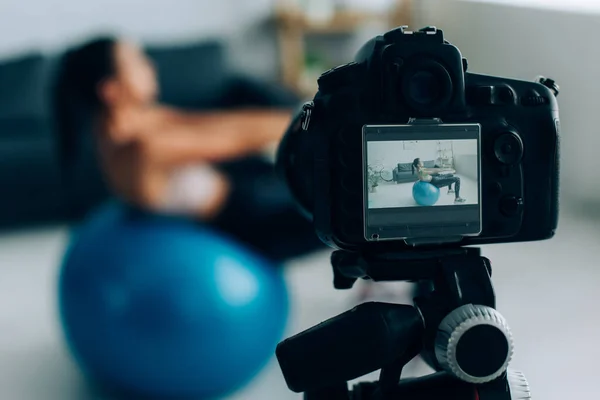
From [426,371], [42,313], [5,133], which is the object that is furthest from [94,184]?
[426,371]

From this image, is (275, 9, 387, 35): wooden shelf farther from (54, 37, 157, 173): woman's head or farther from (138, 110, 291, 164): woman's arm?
(54, 37, 157, 173): woman's head

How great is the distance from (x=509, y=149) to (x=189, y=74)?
3006 millimetres

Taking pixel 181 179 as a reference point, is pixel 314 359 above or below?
above

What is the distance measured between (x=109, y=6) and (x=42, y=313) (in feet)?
6.94

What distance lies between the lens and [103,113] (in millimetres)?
1684

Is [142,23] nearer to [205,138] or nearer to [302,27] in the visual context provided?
[302,27]

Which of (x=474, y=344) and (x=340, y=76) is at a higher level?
(x=340, y=76)

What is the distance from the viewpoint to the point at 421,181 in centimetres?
49

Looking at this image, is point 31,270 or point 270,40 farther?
point 270,40

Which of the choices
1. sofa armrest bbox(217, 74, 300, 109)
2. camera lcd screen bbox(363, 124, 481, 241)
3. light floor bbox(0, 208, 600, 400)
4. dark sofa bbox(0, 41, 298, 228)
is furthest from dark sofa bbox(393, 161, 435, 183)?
sofa armrest bbox(217, 74, 300, 109)

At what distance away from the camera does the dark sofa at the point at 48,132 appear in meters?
2.92

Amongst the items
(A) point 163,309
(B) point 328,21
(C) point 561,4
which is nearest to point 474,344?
(A) point 163,309

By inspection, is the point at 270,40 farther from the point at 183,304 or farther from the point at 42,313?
the point at 183,304

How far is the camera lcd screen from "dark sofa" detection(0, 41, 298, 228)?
8.18 ft
